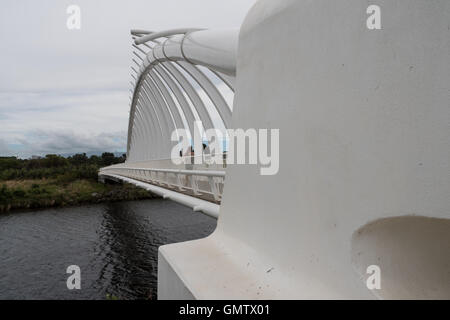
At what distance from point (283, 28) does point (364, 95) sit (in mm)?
1091

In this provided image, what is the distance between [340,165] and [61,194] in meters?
48.6

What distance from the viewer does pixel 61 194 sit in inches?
1699

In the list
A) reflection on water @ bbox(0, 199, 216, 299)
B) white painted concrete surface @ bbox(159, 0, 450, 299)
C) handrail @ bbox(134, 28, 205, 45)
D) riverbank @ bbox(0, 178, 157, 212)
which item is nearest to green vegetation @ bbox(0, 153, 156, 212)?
riverbank @ bbox(0, 178, 157, 212)

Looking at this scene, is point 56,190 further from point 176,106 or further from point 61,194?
point 176,106

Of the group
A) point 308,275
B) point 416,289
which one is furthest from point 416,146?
point 308,275

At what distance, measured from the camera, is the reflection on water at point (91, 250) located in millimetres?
12539

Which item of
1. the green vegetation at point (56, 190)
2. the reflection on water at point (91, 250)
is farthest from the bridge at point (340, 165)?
the green vegetation at point (56, 190)

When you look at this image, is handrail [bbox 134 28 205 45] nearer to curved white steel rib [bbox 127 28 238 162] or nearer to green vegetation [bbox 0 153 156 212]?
curved white steel rib [bbox 127 28 238 162]

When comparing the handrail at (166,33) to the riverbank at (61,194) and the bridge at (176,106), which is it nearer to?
the bridge at (176,106)

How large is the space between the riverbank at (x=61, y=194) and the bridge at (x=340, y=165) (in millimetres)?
41664

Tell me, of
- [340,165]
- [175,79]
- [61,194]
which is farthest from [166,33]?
[61,194]

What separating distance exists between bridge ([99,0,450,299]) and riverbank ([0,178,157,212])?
41.7m
